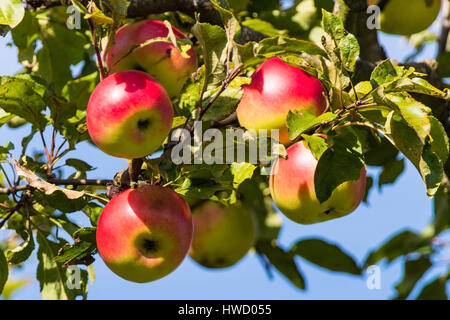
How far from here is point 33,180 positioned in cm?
135

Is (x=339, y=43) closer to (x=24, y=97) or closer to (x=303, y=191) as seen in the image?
(x=303, y=191)

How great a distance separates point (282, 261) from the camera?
7.37ft

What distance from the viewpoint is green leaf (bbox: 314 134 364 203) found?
48.1 inches

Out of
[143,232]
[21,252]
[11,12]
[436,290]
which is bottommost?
[436,290]

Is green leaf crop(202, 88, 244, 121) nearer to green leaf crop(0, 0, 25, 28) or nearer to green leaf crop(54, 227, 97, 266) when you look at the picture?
green leaf crop(54, 227, 97, 266)

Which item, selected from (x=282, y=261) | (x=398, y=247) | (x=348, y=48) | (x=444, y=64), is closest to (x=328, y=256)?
(x=282, y=261)

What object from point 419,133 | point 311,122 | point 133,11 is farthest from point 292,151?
point 133,11

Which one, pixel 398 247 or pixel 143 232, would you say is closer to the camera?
pixel 143 232

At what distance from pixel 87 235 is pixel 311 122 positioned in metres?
0.49

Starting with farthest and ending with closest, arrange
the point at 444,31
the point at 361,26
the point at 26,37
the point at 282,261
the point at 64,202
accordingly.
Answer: the point at 444,31, the point at 282,261, the point at 26,37, the point at 361,26, the point at 64,202

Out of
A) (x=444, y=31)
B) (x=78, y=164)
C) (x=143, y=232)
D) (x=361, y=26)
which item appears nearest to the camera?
(x=143, y=232)

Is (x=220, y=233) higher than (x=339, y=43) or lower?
lower

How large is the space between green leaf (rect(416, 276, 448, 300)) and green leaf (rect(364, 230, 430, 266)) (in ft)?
0.44

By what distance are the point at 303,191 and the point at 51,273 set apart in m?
0.75
